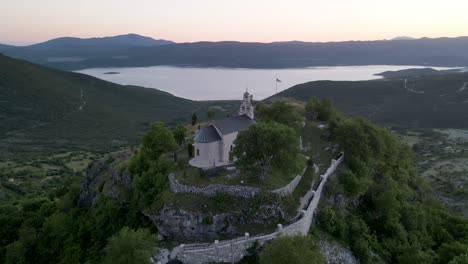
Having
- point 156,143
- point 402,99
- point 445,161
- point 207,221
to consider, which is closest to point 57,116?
point 156,143

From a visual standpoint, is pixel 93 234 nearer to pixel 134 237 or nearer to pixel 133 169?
pixel 133 169

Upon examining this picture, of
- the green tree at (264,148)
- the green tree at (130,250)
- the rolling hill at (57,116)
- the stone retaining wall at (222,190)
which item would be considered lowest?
the rolling hill at (57,116)

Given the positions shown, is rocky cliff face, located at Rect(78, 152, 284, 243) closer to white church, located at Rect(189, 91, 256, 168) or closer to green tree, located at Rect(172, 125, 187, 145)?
white church, located at Rect(189, 91, 256, 168)

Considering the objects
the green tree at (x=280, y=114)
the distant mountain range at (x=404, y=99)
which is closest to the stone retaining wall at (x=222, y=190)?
the green tree at (x=280, y=114)

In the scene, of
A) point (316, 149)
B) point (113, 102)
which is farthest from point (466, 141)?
point (113, 102)

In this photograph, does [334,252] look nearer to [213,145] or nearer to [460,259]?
[460,259]

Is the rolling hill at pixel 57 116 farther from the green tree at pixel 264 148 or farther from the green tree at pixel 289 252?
the green tree at pixel 289 252
